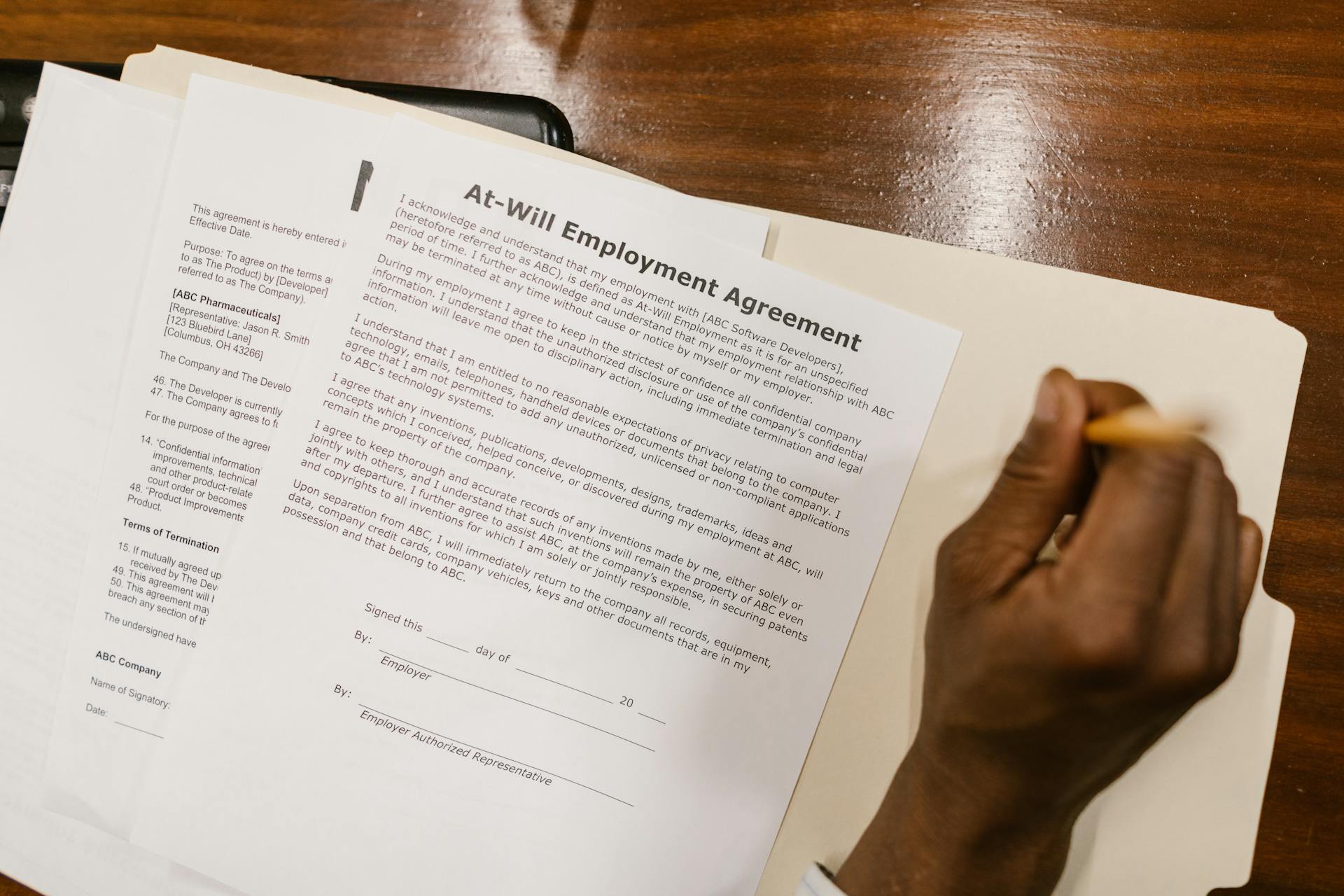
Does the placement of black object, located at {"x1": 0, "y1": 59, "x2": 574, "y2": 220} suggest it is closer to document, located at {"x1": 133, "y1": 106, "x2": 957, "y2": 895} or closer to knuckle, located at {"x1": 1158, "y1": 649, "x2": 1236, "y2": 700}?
document, located at {"x1": 133, "y1": 106, "x2": 957, "y2": 895}

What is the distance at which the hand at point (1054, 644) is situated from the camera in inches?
12.7

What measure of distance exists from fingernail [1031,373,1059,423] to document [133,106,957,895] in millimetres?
55

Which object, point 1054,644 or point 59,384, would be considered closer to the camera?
point 1054,644

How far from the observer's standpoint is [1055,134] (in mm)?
409

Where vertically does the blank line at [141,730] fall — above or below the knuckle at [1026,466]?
below

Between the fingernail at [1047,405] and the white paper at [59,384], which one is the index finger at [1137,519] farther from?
the white paper at [59,384]

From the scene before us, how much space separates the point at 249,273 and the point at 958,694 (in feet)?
1.40

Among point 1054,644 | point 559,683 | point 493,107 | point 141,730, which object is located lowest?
point 141,730

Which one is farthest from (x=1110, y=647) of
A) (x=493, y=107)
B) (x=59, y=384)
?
(x=59, y=384)

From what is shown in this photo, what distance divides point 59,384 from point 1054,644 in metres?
0.53

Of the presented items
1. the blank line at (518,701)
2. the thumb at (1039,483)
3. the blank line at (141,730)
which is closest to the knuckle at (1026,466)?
the thumb at (1039,483)

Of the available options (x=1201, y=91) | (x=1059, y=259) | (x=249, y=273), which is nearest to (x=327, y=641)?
(x=249, y=273)

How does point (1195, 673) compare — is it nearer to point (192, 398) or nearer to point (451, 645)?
point (451, 645)

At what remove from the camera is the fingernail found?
345 millimetres
